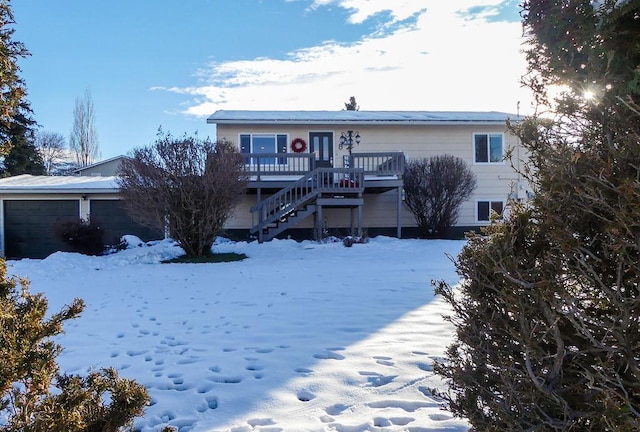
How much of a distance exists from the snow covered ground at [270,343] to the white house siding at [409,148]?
27.5 ft

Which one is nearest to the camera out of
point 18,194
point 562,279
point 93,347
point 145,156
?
point 562,279

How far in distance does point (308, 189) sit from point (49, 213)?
9.50 meters

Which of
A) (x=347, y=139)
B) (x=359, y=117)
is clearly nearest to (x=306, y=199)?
(x=347, y=139)

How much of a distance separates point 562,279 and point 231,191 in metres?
10.7

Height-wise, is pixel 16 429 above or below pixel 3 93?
below

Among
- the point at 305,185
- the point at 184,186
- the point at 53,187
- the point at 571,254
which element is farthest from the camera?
the point at 53,187

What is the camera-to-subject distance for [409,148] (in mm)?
18344

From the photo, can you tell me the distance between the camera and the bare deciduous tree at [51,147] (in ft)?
131

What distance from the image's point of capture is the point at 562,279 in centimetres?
159

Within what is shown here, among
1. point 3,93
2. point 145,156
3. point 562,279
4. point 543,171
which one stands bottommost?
point 562,279

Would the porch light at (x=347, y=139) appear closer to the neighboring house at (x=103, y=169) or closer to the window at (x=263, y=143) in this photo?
the window at (x=263, y=143)

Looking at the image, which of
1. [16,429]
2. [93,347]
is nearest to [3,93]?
[16,429]

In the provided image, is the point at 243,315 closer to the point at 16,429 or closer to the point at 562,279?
the point at 16,429

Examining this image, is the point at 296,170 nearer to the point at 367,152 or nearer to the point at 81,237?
the point at 367,152
